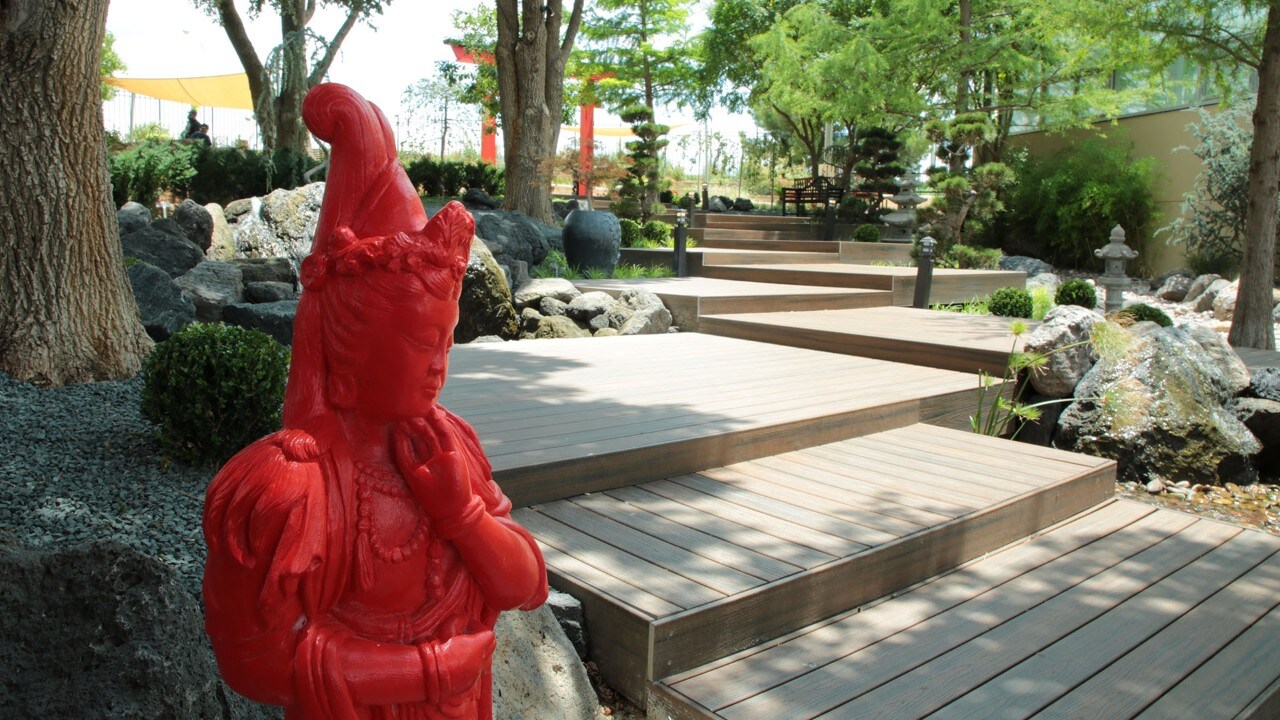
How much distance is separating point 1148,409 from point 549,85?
11794 millimetres

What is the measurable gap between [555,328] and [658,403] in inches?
117

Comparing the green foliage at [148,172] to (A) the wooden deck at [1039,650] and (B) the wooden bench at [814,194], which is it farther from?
(B) the wooden bench at [814,194]

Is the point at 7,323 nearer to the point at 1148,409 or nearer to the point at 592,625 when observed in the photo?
the point at 592,625

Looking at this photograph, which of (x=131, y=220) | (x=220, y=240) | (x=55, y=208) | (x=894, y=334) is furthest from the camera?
(x=220, y=240)

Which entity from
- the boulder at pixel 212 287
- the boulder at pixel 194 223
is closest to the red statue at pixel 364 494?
the boulder at pixel 212 287

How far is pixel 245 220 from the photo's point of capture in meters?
8.89

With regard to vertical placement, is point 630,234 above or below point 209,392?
above

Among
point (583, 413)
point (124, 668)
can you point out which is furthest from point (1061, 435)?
point (124, 668)

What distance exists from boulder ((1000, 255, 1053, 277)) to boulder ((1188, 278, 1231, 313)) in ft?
11.2

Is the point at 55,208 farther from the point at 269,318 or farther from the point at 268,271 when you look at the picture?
the point at 268,271

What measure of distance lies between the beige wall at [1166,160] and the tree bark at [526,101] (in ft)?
31.9

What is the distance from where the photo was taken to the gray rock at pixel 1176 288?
1433 centimetres

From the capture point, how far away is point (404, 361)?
147 centimetres

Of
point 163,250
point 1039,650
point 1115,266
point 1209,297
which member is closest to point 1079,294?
point 1115,266
